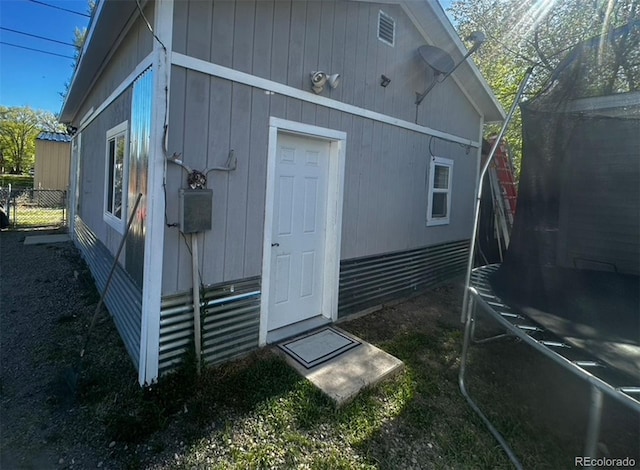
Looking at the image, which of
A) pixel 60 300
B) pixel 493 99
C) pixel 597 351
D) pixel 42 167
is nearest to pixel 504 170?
pixel 493 99

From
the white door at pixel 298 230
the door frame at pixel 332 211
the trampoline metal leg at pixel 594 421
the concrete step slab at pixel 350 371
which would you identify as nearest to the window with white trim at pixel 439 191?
the door frame at pixel 332 211

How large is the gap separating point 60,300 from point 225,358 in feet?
9.92

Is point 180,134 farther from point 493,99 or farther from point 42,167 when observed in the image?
point 42,167

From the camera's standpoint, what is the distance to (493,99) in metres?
6.46

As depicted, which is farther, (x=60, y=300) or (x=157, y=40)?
(x=60, y=300)

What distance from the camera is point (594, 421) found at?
1.80 m

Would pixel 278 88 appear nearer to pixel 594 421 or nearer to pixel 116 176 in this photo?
pixel 116 176

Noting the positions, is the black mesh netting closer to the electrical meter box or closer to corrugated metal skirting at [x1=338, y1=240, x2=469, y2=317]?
corrugated metal skirting at [x1=338, y1=240, x2=469, y2=317]

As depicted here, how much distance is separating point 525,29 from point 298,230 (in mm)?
10617

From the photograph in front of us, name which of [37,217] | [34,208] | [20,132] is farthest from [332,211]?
[20,132]

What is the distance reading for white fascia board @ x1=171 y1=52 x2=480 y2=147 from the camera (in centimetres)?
266

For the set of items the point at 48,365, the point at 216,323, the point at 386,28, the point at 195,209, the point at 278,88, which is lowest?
the point at 48,365

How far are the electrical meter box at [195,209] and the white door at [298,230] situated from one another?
A: 2.83 feet

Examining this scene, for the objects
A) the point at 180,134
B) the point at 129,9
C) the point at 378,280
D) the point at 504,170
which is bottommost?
the point at 378,280
